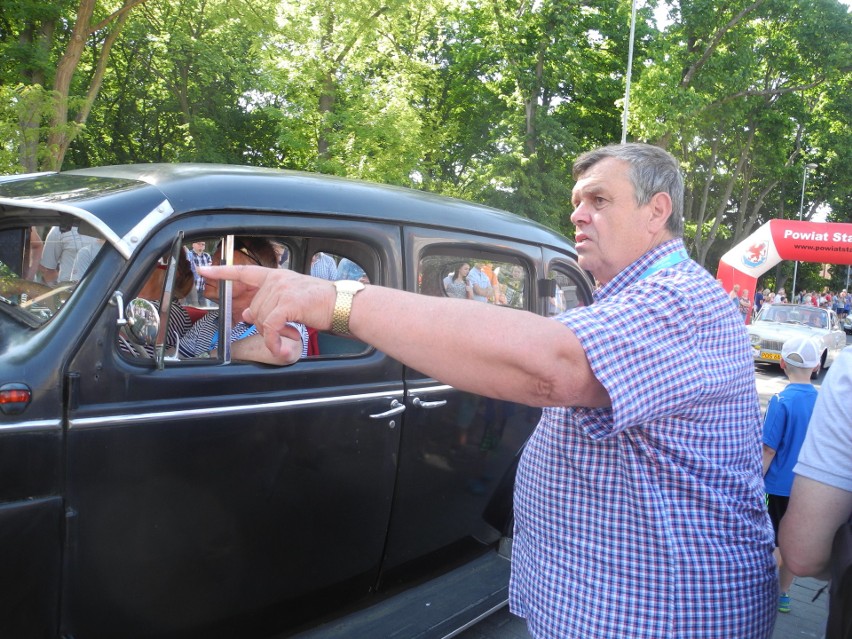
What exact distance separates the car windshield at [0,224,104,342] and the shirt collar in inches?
Answer: 60.2

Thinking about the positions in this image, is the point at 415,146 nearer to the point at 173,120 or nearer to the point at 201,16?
the point at 201,16

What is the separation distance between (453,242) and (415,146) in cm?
1630

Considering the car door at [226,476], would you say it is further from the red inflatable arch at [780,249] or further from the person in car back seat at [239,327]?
the red inflatable arch at [780,249]

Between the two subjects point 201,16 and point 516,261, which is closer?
point 516,261

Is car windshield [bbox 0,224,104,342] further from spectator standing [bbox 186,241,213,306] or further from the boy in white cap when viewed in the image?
the boy in white cap

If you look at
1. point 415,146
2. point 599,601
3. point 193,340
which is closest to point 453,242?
point 193,340

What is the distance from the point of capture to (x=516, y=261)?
12.0ft

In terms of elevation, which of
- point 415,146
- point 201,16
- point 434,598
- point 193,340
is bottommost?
point 434,598

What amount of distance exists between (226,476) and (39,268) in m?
1.04

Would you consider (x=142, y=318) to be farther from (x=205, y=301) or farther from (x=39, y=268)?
(x=39, y=268)

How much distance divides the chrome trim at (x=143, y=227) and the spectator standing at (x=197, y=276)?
31 cm

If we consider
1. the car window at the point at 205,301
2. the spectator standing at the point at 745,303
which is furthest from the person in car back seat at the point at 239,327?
the spectator standing at the point at 745,303

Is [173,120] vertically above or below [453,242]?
above

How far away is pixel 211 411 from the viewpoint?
2.29 meters
